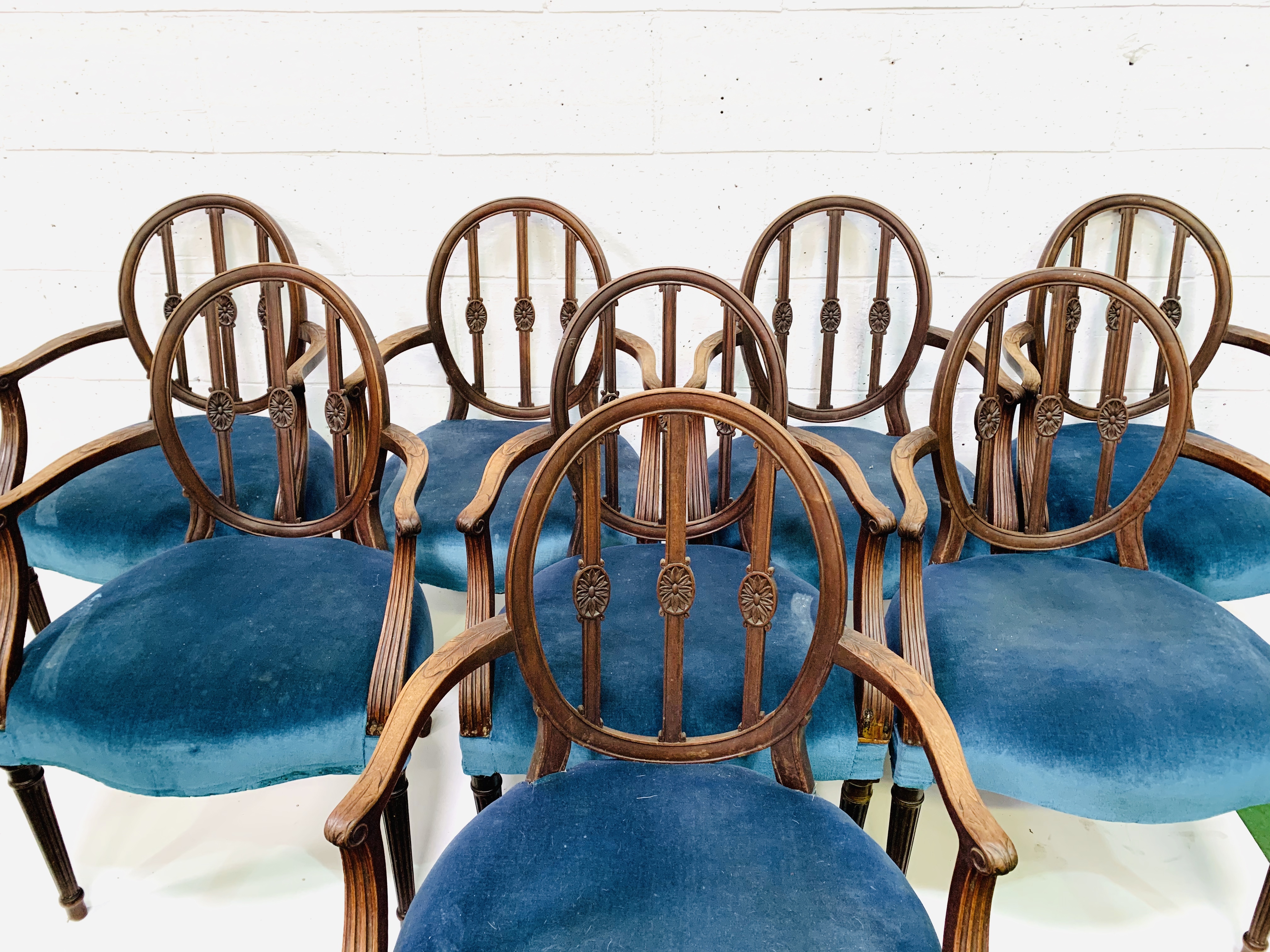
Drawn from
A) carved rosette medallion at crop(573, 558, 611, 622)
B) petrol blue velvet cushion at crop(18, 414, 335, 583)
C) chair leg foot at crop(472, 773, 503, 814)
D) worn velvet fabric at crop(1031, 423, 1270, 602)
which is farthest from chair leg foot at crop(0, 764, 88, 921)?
worn velvet fabric at crop(1031, 423, 1270, 602)

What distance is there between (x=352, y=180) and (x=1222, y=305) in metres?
1.71

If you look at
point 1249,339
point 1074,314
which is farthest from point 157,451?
point 1249,339

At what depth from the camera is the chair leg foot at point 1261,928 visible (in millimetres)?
1252

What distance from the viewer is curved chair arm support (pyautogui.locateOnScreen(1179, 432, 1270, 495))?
1334 millimetres

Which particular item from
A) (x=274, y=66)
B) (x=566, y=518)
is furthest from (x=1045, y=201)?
(x=274, y=66)

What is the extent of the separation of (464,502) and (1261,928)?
1.31m

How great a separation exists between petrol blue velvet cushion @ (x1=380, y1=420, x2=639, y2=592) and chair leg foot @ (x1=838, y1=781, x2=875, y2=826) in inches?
22.4

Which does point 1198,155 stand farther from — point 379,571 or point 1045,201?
point 379,571

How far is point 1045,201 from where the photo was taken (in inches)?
72.7

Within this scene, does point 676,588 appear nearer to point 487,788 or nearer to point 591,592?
point 591,592

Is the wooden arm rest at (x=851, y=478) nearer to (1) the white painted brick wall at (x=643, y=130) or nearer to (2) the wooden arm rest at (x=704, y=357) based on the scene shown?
(2) the wooden arm rest at (x=704, y=357)

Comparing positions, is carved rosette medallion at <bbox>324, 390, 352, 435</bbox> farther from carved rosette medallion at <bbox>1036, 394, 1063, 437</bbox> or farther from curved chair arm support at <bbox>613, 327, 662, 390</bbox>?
carved rosette medallion at <bbox>1036, 394, 1063, 437</bbox>

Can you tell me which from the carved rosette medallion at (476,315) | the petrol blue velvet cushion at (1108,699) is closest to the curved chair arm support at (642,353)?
the carved rosette medallion at (476,315)

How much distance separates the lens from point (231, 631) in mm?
1210
